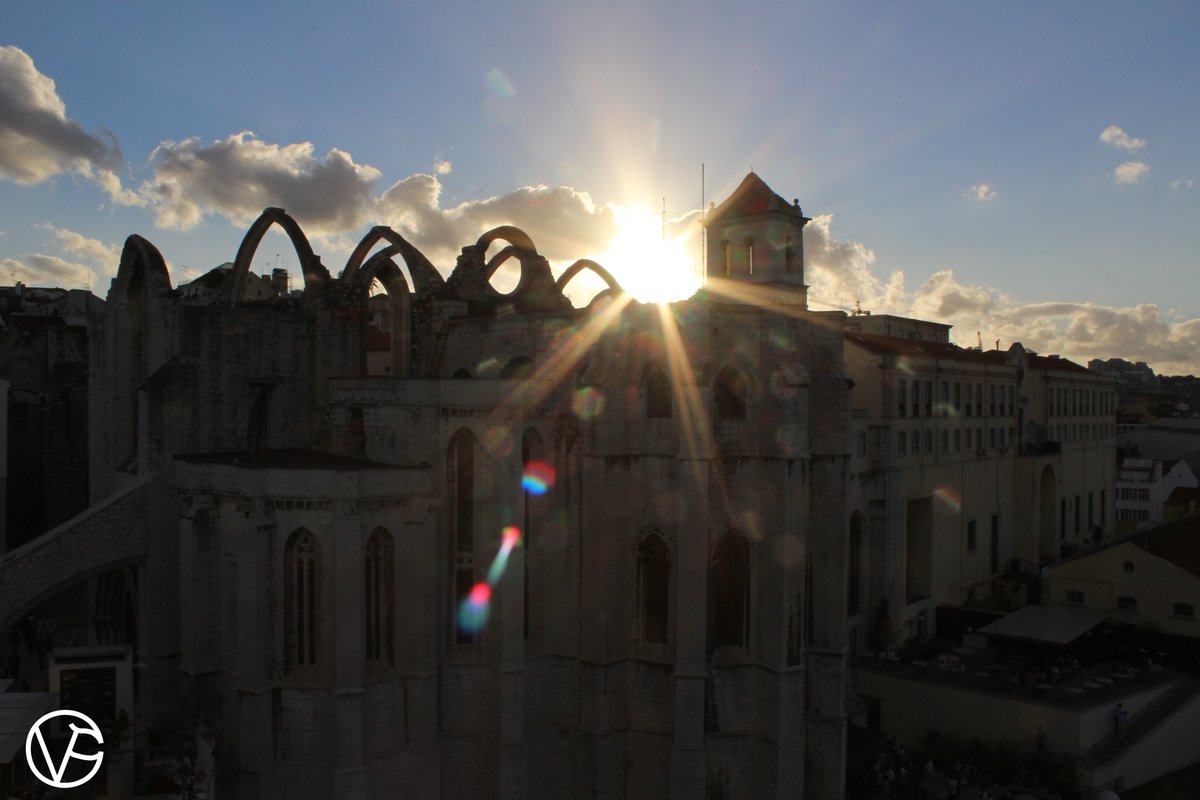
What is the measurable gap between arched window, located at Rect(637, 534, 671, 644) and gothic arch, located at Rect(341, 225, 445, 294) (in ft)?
35.0

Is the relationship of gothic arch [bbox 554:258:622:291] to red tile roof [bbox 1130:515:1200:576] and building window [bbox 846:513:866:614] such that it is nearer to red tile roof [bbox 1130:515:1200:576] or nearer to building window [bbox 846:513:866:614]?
building window [bbox 846:513:866:614]

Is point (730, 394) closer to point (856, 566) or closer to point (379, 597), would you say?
point (379, 597)

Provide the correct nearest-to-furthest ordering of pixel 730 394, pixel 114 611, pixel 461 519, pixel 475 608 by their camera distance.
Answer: pixel 475 608
pixel 461 519
pixel 730 394
pixel 114 611

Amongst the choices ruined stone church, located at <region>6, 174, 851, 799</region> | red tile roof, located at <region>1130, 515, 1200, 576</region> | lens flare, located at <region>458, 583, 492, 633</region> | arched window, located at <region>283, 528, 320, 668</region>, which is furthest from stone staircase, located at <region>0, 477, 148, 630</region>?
red tile roof, located at <region>1130, 515, 1200, 576</region>

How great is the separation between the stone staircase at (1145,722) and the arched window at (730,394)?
1463 cm

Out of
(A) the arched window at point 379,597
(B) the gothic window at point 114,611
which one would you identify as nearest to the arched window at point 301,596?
(A) the arched window at point 379,597

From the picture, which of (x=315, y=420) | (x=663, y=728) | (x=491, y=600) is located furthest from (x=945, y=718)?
(x=315, y=420)

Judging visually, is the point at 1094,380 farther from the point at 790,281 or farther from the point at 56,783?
the point at 56,783

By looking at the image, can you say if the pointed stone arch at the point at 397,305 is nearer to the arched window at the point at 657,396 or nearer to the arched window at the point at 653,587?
the arched window at the point at 657,396

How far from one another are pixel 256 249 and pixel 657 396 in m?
12.3

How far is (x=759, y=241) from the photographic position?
36469 mm

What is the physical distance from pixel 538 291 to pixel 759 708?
14904 mm

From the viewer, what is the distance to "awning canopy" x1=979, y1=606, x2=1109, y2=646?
32562 mm

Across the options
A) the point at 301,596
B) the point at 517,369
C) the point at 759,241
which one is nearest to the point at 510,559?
the point at 301,596
